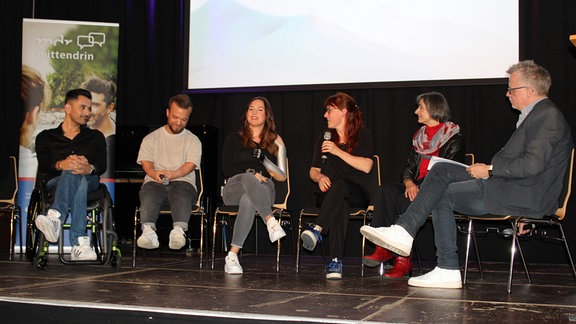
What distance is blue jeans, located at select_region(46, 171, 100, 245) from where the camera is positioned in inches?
161

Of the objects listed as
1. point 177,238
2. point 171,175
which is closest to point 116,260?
point 177,238

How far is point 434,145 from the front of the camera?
163 inches

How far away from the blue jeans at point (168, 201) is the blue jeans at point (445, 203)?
1.50m

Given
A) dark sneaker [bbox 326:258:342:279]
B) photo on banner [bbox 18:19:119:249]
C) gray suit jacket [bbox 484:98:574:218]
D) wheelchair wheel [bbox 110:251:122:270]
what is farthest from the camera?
photo on banner [bbox 18:19:119:249]

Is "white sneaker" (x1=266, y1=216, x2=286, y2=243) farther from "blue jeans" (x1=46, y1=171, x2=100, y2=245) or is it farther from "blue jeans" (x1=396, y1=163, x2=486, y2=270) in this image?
"blue jeans" (x1=46, y1=171, x2=100, y2=245)

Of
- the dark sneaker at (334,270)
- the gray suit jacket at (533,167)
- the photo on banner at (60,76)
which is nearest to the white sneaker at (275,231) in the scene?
the dark sneaker at (334,270)

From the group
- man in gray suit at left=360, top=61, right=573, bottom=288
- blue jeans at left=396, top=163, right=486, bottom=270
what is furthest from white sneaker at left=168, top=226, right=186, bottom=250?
blue jeans at left=396, top=163, right=486, bottom=270

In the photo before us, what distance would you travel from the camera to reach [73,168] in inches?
163

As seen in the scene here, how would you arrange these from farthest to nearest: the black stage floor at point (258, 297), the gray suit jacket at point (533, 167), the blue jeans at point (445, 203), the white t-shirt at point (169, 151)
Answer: the white t-shirt at point (169, 151), the blue jeans at point (445, 203), the gray suit jacket at point (533, 167), the black stage floor at point (258, 297)

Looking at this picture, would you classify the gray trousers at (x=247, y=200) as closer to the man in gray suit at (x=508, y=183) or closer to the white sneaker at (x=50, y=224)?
the man in gray suit at (x=508, y=183)

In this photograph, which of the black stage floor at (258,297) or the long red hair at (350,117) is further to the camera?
the long red hair at (350,117)

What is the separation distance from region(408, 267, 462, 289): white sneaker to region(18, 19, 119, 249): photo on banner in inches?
126

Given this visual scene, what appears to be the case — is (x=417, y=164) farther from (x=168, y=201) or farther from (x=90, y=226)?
(x=90, y=226)

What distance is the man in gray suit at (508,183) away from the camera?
3.33 meters
